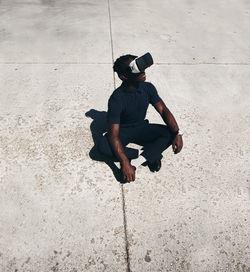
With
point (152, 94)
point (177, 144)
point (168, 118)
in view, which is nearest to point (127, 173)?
point (177, 144)

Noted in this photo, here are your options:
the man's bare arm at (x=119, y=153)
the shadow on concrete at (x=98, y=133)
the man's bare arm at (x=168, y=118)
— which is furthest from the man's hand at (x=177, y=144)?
the shadow on concrete at (x=98, y=133)

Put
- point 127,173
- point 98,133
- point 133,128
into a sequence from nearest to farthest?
point 127,173, point 133,128, point 98,133

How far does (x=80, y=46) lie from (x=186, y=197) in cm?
378

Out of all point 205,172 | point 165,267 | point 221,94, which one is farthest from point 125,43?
point 165,267

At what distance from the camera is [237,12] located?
6969 millimetres

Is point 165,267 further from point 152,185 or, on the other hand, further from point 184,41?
point 184,41

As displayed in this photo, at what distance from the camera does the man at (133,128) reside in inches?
102

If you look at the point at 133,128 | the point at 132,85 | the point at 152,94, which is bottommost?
the point at 133,128

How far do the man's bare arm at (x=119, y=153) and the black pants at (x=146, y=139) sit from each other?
0.60 ft

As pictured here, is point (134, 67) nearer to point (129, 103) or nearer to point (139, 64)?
point (139, 64)

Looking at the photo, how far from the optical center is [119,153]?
264 cm

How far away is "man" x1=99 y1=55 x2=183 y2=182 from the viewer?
2.59 metres

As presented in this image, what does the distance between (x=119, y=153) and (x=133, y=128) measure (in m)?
0.43

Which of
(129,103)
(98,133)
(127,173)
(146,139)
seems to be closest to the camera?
(127,173)
